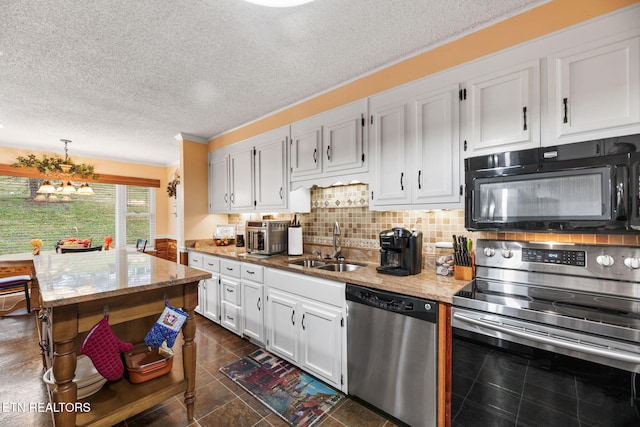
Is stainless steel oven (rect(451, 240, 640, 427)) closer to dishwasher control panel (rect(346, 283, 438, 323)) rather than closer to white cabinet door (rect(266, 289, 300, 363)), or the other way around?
dishwasher control panel (rect(346, 283, 438, 323))

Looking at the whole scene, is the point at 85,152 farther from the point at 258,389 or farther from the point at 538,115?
the point at 538,115

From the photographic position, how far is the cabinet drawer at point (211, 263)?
327 cm

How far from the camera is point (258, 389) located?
6.91ft

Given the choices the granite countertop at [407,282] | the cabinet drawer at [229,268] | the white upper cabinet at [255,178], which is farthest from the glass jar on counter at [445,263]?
the cabinet drawer at [229,268]

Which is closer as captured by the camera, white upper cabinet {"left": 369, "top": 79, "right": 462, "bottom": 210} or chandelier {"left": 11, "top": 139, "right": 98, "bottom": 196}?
white upper cabinet {"left": 369, "top": 79, "right": 462, "bottom": 210}

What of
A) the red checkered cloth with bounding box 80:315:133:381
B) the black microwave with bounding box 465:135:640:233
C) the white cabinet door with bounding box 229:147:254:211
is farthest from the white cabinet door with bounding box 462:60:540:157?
the white cabinet door with bounding box 229:147:254:211

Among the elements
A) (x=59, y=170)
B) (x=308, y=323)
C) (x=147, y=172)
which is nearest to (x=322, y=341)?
(x=308, y=323)

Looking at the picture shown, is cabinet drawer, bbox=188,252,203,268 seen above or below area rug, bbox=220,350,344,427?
above

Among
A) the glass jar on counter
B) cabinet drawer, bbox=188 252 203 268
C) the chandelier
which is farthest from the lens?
the chandelier

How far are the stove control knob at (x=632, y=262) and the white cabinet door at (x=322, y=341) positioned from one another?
1.59 metres

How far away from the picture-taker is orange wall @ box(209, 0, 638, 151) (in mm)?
1450

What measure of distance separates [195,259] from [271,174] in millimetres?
1636

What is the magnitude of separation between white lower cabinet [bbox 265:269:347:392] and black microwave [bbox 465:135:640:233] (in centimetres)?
109

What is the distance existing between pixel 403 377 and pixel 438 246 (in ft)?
2.92
